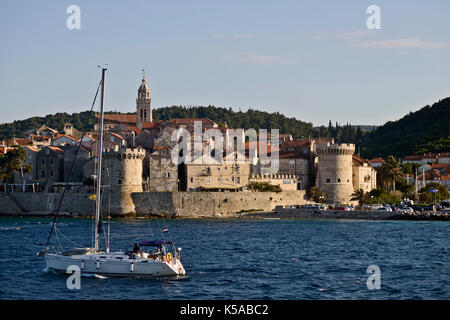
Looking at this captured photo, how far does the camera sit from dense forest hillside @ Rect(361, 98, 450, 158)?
139625 mm

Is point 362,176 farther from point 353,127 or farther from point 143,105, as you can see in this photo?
point 353,127

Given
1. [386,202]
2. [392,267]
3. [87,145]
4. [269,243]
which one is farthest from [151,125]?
[392,267]

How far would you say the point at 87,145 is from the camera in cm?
8112

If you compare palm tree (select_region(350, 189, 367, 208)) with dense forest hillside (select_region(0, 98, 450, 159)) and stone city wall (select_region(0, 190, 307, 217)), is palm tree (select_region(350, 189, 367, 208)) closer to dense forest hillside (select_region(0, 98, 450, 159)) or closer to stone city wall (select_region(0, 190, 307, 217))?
stone city wall (select_region(0, 190, 307, 217))

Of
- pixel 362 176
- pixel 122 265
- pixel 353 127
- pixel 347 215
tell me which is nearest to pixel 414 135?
pixel 353 127

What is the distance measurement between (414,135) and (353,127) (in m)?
18.7

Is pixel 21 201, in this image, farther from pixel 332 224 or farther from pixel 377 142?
pixel 377 142

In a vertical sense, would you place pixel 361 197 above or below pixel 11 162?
below

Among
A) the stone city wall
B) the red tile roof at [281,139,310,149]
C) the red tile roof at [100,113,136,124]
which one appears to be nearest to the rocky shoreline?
the stone city wall

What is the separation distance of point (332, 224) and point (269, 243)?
19.6m

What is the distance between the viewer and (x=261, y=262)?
40.2 meters

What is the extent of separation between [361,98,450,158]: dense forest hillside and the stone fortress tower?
Answer: 5648cm

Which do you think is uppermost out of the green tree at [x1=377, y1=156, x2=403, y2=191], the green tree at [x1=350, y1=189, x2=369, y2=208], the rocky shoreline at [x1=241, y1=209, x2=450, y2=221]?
the green tree at [x1=377, y1=156, x2=403, y2=191]
